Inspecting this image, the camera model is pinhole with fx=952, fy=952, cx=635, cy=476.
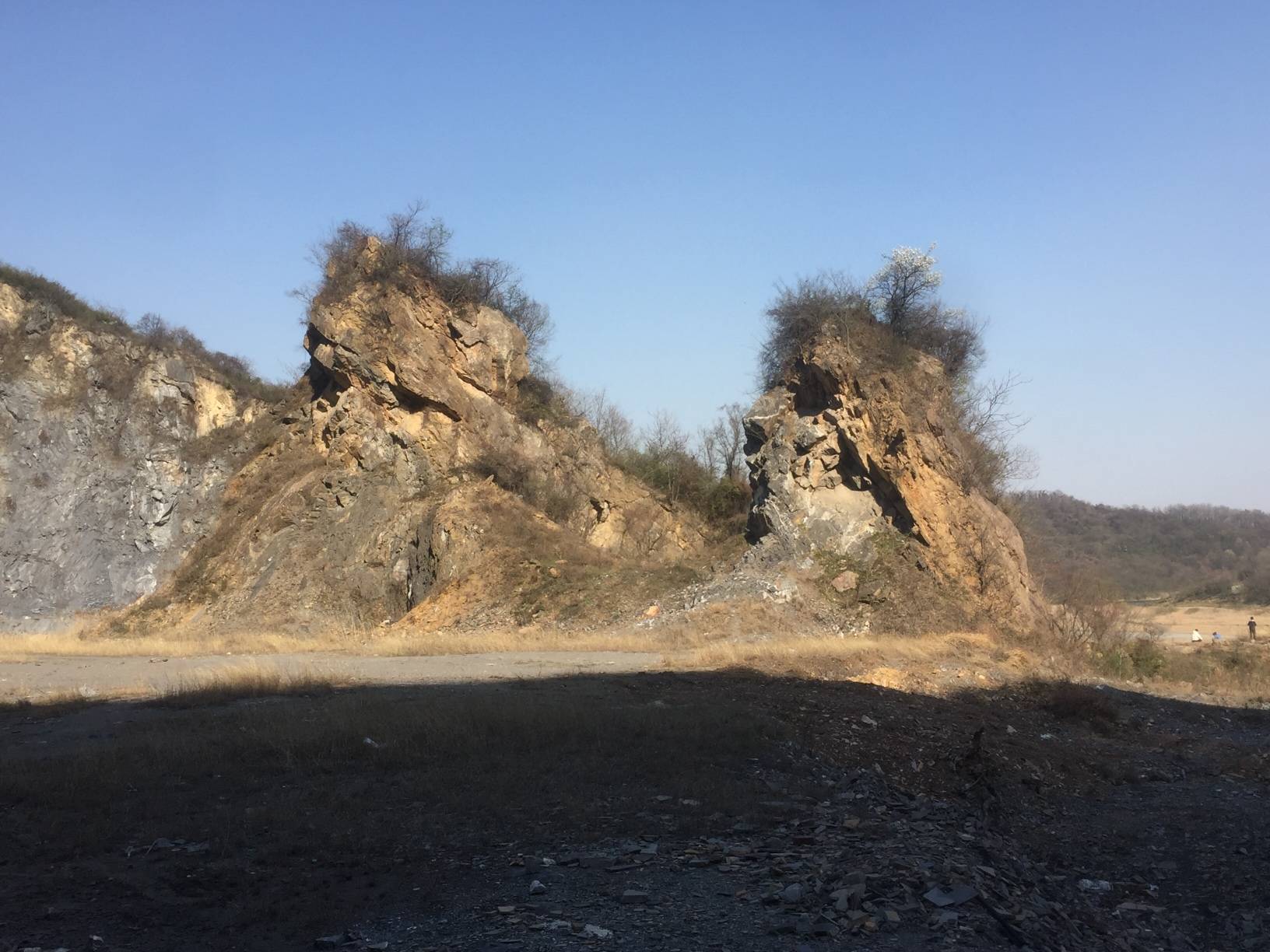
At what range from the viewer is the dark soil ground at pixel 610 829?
5.61 metres

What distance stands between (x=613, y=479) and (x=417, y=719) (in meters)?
26.0

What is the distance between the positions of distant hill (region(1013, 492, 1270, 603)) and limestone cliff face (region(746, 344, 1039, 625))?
1582 inches

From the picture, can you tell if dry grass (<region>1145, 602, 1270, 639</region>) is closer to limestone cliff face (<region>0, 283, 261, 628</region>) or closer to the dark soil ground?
the dark soil ground

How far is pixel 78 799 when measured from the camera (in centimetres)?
756

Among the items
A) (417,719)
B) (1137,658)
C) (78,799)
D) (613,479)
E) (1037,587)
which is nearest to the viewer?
(78,799)

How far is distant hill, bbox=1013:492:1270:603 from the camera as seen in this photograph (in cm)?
7569

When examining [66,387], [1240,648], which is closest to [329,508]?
[66,387]

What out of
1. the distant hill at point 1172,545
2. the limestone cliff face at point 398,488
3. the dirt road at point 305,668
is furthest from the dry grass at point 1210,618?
the dirt road at point 305,668

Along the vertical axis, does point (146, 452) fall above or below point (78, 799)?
above

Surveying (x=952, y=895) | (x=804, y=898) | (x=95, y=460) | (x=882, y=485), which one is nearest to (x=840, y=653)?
(x=882, y=485)

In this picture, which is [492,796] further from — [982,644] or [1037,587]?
[1037,587]

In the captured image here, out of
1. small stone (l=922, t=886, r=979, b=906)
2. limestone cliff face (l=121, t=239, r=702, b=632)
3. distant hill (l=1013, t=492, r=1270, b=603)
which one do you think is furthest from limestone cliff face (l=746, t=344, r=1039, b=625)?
distant hill (l=1013, t=492, r=1270, b=603)

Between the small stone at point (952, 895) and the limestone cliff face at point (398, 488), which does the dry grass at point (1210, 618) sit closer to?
the limestone cliff face at point (398, 488)

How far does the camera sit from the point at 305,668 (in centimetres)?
1580
